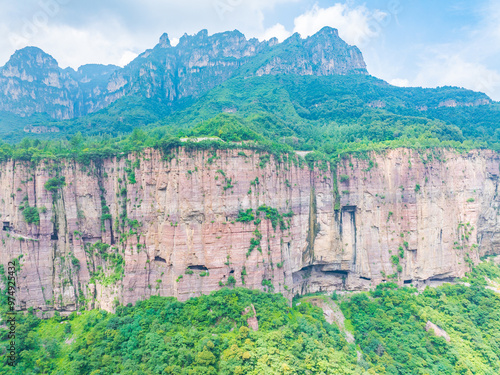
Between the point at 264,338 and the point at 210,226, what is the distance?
474 inches

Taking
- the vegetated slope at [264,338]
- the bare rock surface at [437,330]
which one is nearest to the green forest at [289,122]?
the vegetated slope at [264,338]

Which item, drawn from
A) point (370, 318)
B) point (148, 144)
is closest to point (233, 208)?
point (148, 144)

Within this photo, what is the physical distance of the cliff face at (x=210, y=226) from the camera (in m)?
32.1

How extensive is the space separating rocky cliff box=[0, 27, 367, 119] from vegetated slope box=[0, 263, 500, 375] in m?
74.7

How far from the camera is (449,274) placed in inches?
1590

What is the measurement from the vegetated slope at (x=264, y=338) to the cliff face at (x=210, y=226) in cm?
243

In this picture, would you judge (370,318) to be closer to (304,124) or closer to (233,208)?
(233,208)

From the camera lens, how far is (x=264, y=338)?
2580 centimetres

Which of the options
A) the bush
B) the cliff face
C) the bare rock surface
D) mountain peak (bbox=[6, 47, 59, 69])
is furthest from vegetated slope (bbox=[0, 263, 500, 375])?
mountain peak (bbox=[6, 47, 59, 69])

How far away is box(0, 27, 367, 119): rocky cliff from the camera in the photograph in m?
93.2

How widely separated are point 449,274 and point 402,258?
7.39 m

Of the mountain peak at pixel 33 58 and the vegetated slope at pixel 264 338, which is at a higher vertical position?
the mountain peak at pixel 33 58

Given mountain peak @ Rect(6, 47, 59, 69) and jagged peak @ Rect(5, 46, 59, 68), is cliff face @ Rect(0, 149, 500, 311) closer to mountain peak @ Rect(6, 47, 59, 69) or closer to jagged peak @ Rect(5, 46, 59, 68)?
mountain peak @ Rect(6, 47, 59, 69)

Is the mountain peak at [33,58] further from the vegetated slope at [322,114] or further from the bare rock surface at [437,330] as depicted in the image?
the bare rock surface at [437,330]
